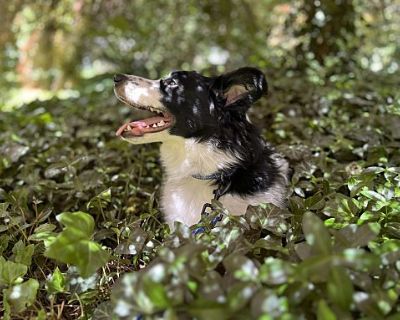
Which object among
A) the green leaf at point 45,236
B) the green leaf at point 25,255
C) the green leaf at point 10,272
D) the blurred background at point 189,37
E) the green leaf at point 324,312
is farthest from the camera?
the blurred background at point 189,37

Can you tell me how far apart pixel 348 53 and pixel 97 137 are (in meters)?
3.09

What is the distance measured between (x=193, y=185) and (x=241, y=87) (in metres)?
0.65

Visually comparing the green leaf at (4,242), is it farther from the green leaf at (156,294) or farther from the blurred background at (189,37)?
the blurred background at (189,37)

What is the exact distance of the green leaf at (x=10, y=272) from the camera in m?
2.14

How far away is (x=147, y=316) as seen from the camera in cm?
161

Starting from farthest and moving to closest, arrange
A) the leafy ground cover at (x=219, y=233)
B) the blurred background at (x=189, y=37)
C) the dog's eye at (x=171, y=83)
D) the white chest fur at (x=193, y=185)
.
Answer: the blurred background at (x=189, y=37) < the dog's eye at (x=171, y=83) < the white chest fur at (x=193, y=185) < the leafy ground cover at (x=219, y=233)

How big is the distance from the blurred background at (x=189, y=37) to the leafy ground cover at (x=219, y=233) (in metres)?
0.92

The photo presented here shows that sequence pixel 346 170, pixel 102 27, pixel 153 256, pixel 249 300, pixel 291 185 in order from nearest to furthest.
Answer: pixel 249 300, pixel 153 256, pixel 291 185, pixel 346 170, pixel 102 27

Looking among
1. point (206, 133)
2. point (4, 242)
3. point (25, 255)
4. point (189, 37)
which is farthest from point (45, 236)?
point (189, 37)

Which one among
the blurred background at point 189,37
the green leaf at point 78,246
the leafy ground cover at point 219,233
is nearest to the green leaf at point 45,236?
the leafy ground cover at point 219,233

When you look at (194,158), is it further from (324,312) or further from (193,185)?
(324,312)

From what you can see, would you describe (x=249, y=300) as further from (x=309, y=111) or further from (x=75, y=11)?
(x=75, y=11)

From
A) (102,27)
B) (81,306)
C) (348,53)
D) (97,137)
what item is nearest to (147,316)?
(81,306)

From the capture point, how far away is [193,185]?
9.81 feet
